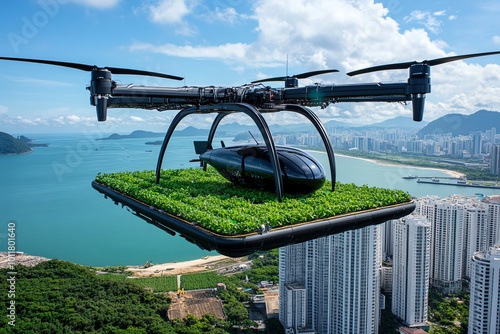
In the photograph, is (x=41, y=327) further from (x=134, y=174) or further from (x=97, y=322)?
(x=134, y=174)

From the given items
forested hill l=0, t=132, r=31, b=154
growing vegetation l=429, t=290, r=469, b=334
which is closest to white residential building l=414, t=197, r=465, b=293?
growing vegetation l=429, t=290, r=469, b=334

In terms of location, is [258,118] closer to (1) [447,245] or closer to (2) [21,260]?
(1) [447,245]

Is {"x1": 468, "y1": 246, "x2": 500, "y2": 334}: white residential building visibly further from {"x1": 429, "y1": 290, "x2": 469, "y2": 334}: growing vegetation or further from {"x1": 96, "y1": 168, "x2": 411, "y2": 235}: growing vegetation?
{"x1": 96, "y1": 168, "x2": 411, "y2": 235}: growing vegetation

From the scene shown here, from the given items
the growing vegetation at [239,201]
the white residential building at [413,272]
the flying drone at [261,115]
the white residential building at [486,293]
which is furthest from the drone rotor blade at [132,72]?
the white residential building at [413,272]

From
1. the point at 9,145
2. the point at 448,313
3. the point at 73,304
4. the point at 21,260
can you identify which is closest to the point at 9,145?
the point at 9,145

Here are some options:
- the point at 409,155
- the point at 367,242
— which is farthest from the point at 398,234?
the point at 409,155

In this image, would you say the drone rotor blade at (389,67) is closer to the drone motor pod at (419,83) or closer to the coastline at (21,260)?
the drone motor pod at (419,83)
